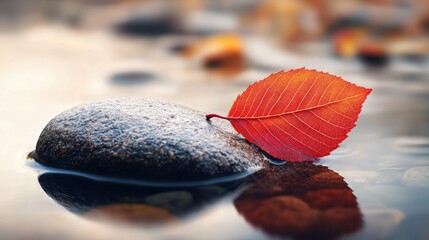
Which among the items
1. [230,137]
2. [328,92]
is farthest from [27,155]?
[328,92]

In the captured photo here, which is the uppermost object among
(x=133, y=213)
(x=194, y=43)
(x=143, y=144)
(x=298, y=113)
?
(x=194, y=43)

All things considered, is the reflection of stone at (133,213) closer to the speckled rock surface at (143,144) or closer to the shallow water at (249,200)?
the shallow water at (249,200)

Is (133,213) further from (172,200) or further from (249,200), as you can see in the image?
(249,200)

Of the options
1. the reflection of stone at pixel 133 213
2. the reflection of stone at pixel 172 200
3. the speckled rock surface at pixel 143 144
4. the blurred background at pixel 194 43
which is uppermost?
the blurred background at pixel 194 43

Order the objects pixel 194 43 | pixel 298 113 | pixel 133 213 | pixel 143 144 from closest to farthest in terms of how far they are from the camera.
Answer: pixel 133 213 < pixel 143 144 < pixel 298 113 < pixel 194 43

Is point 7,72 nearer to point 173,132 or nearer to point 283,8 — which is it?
point 173,132

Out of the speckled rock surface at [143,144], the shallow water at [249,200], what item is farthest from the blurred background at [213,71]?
the speckled rock surface at [143,144]

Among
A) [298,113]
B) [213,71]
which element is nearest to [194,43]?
[213,71]
